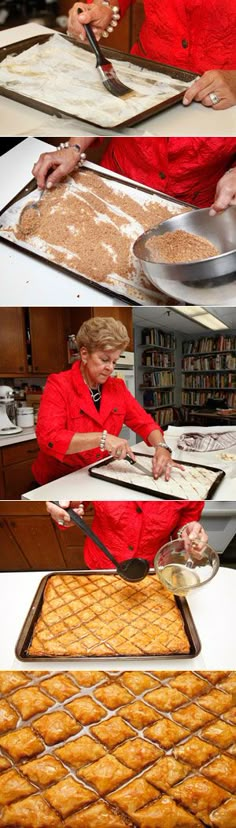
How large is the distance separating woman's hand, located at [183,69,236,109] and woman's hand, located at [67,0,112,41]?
22cm

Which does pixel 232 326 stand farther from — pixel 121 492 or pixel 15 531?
pixel 15 531

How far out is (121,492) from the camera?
1.43m

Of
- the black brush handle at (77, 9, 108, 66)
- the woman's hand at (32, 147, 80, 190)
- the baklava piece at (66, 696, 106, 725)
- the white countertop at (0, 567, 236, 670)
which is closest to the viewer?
the black brush handle at (77, 9, 108, 66)

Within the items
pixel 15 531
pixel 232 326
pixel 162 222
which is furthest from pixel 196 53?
pixel 15 531

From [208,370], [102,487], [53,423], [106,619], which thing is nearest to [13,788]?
[106,619]

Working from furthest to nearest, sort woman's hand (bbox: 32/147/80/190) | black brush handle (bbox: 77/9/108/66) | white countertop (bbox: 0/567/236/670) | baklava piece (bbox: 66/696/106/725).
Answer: white countertop (bbox: 0/567/236/670) < baklava piece (bbox: 66/696/106/725) < woman's hand (bbox: 32/147/80/190) < black brush handle (bbox: 77/9/108/66)

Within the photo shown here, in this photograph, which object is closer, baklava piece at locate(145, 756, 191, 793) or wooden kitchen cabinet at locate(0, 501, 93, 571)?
baklava piece at locate(145, 756, 191, 793)

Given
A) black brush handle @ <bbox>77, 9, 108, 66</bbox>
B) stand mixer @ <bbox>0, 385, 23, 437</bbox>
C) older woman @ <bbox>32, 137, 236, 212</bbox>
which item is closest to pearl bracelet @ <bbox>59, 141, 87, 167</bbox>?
older woman @ <bbox>32, 137, 236, 212</bbox>

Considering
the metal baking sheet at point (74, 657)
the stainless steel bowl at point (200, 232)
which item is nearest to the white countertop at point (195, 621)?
the metal baking sheet at point (74, 657)

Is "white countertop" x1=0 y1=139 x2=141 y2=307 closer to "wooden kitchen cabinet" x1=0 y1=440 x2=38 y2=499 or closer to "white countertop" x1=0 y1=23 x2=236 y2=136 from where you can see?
"white countertop" x1=0 y1=23 x2=236 y2=136

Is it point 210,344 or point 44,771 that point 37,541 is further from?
point 210,344

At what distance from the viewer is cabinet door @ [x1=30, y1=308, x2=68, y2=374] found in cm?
132

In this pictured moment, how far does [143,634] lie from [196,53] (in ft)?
4.34

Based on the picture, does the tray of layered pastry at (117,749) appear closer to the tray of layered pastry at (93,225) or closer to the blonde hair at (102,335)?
the blonde hair at (102,335)
